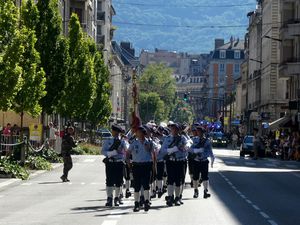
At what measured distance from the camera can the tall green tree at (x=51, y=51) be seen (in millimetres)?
45594

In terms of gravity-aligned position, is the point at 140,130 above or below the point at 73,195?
above

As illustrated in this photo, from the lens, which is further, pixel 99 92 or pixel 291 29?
pixel 99 92

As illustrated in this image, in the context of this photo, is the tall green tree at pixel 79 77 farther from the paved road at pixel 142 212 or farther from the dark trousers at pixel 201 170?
the dark trousers at pixel 201 170

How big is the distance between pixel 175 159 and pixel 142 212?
8.77 feet

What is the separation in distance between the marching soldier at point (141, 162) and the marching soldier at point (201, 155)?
4781 mm

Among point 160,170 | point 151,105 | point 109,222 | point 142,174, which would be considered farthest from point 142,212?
point 151,105

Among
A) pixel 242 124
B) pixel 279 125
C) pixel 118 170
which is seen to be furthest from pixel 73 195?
pixel 242 124

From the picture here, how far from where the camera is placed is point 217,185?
105 feet

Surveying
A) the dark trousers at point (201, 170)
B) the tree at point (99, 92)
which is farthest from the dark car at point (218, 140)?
the dark trousers at point (201, 170)

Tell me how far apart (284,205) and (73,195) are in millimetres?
5810

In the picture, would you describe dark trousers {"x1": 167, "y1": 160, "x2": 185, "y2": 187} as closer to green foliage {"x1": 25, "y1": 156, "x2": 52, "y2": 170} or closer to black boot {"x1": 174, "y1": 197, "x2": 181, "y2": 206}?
black boot {"x1": 174, "y1": 197, "x2": 181, "y2": 206}

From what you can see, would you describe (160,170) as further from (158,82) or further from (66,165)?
(158,82)

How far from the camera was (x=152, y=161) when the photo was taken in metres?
21.5

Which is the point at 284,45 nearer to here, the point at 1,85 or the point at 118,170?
the point at 1,85
